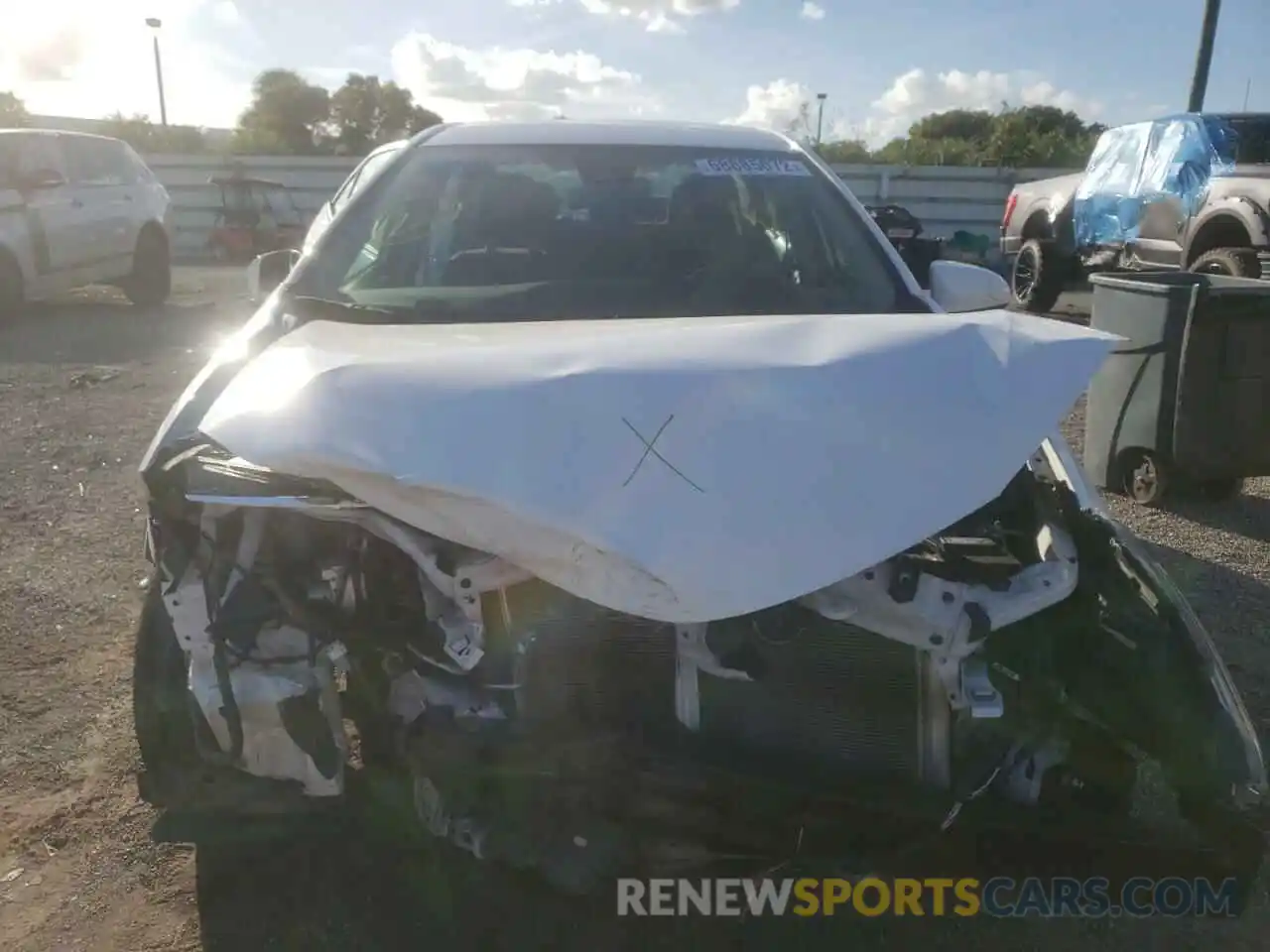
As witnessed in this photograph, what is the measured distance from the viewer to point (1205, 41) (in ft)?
49.6

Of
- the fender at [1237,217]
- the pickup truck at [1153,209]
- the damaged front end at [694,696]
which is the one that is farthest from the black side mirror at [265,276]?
the fender at [1237,217]

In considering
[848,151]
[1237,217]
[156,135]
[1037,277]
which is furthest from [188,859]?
[156,135]

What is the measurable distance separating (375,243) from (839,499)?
192 cm

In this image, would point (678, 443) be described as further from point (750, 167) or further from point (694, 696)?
point (750, 167)

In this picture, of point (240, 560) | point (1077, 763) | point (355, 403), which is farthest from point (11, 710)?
point (1077, 763)

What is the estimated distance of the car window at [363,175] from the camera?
11.0ft

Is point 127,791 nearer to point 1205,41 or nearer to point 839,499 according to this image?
point 839,499

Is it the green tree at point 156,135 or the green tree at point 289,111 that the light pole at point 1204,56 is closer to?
the green tree at point 156,135

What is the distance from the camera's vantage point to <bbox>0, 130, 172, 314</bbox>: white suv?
9758mm

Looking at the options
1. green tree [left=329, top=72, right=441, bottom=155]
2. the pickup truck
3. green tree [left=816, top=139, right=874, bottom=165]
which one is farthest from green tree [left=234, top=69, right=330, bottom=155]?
the pickup truck

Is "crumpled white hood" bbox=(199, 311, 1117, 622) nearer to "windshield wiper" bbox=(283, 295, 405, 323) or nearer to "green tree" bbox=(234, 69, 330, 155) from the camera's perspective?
"windshield wiper" bbox=(283, 295, 405, 323)

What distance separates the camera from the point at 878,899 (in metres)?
2.25

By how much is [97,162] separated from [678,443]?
11.5 meters

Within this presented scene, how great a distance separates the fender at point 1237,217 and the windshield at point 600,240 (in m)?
6.04
